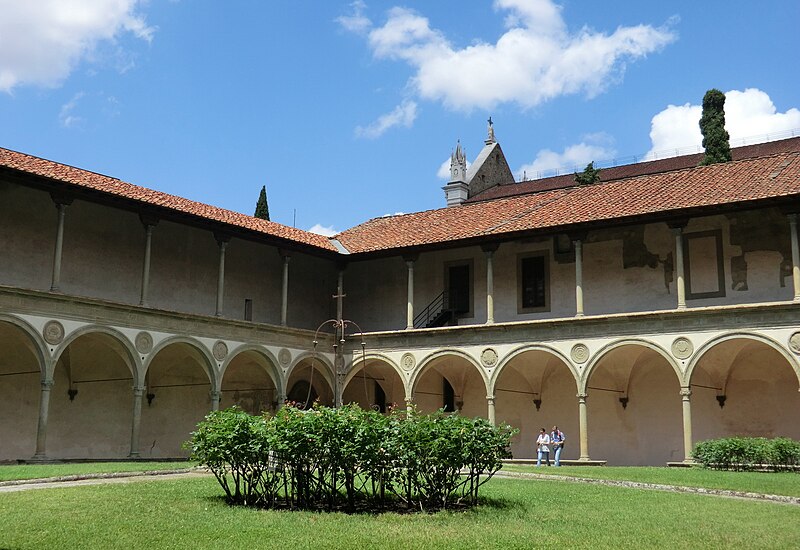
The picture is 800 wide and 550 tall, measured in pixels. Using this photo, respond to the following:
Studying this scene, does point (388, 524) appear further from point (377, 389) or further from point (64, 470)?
point (377, 389)

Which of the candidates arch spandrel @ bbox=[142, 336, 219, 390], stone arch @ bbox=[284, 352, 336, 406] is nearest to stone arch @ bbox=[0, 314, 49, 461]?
arch spandrel @ bbox=[142, 336, 219, 390]

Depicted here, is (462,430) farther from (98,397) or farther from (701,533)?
(98,397)

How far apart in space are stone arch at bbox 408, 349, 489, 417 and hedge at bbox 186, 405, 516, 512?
1536 centimetres

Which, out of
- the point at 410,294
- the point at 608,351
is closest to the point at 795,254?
the point at 608,351

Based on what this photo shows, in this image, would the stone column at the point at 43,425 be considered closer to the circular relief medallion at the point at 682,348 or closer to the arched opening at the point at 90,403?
the arched opening at the point at 90,403

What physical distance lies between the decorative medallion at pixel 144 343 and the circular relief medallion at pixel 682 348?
13.8m

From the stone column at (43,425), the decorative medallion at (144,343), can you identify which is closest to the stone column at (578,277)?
the decorative medallion at (144,343)

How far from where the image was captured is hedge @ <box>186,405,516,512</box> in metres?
12.1

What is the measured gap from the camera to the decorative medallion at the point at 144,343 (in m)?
23.5

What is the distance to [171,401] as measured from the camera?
91.5ft

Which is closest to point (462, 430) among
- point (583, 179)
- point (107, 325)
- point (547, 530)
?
point (547, 530)

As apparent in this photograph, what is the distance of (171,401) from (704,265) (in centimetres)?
1653

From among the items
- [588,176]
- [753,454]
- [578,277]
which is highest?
[588,176]

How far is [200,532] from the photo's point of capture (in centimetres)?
1040
